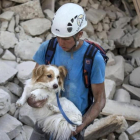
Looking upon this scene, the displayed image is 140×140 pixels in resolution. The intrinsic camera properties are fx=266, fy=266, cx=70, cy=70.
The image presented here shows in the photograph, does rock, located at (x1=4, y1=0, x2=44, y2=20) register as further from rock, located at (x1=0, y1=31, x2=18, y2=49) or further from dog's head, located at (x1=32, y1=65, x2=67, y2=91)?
dog's head, located at (x1=32, y1=65, x2=67, y2=91)

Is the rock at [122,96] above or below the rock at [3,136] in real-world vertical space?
below

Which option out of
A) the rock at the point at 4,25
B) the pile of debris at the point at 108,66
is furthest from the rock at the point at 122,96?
the rock at the point at 4,25

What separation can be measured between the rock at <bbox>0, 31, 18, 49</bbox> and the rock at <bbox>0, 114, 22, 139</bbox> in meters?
1.76

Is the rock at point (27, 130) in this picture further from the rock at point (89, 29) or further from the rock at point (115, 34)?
the rock at point (115, 34)

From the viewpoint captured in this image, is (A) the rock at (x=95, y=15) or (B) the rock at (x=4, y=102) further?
(A) the rock at (x=95, y=15)

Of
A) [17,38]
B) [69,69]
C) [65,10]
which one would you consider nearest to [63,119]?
[69,69]

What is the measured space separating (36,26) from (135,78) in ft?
9.05

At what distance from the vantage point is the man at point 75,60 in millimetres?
2188

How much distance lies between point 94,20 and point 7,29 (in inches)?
99.5

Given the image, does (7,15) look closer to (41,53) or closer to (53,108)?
(41,53)

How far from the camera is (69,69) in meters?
2.28

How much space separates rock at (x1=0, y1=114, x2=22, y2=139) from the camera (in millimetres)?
4137

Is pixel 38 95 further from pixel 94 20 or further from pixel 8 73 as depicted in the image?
pixel 94 20

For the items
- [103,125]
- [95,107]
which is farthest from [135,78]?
[95,107]
